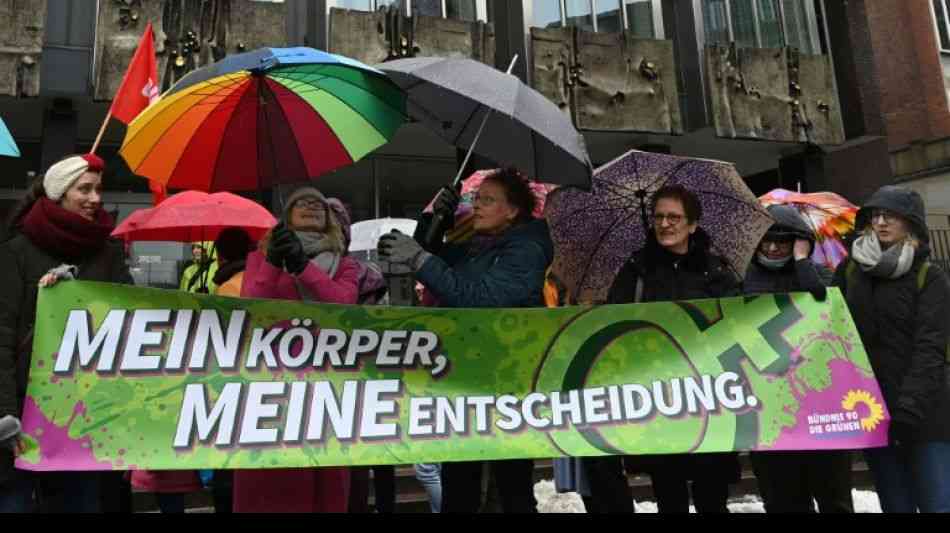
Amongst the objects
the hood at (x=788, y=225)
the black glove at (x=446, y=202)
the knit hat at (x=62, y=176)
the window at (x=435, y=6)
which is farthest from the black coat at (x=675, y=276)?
the window at (x=435, y=6)

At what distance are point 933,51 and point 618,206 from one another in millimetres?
19222

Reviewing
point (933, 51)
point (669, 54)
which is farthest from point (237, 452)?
point (933, 51)

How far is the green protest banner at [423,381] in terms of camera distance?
2773 millimetres

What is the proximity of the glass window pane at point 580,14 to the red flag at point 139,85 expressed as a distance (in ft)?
30.5

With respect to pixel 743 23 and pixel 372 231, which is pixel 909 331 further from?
pixel 743 23

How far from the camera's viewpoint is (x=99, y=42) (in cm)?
1002

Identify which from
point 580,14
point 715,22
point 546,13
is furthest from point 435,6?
A: point 715,22

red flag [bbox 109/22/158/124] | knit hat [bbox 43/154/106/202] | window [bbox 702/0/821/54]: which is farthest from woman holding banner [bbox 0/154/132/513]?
window [bbox 702/0/821/54]

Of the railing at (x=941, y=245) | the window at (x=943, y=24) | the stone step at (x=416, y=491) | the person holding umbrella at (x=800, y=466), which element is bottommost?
the stone step at (x=416, y=491)

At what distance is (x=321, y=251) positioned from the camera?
3.56 m

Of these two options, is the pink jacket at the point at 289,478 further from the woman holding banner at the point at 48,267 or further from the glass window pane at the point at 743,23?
the glass window pane at the point at 743,23

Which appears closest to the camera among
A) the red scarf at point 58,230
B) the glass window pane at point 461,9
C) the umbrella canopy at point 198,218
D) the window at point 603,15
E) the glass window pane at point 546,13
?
the red scarf at point 58,230

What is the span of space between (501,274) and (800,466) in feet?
6.35

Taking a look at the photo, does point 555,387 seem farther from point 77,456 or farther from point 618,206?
point 77,456
